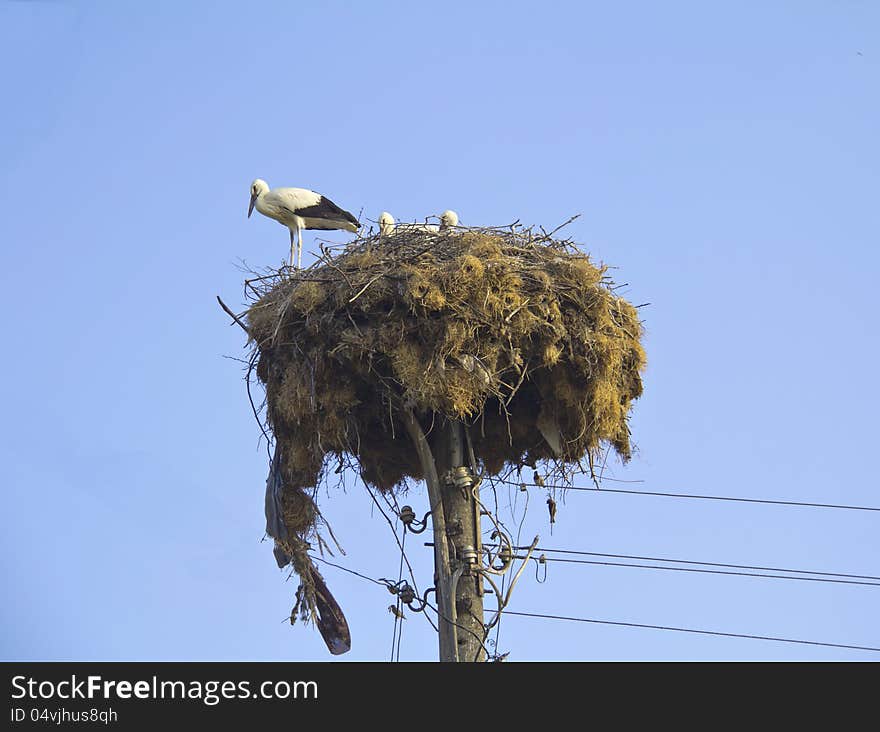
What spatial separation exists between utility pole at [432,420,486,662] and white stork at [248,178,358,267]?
3.88 meters

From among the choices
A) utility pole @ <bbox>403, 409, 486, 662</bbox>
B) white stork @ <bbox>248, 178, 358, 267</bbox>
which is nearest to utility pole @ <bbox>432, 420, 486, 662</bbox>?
utility pole @ <bbox>403, 409, 486, 662</bbox>

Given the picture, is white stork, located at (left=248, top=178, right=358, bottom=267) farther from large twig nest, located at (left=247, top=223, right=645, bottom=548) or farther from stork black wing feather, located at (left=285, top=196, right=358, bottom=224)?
large twig nest, located at (left=247, top=223, right=645, bottom=548)

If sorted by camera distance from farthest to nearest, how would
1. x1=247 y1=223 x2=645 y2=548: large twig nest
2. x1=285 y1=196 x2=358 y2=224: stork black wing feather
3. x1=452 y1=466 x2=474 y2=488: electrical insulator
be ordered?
x1=285 y1=196 x2=358 y2=224: stork black wing feather < x1=452 y1=466 x2=474 y2=488: electrical insulator < x1=247 y1=223 x2=645 y2=548: large twig nest

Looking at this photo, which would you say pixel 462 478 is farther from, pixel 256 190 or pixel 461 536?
pixel 256 190

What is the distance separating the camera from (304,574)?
Answer: 12.8 m

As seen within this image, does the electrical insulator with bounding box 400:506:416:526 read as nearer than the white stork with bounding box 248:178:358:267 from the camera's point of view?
Yes

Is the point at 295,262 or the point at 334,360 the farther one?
the point at 295,262

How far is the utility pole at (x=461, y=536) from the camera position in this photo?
1191 centimetres

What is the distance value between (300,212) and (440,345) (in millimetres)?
4669

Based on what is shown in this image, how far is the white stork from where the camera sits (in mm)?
15914
